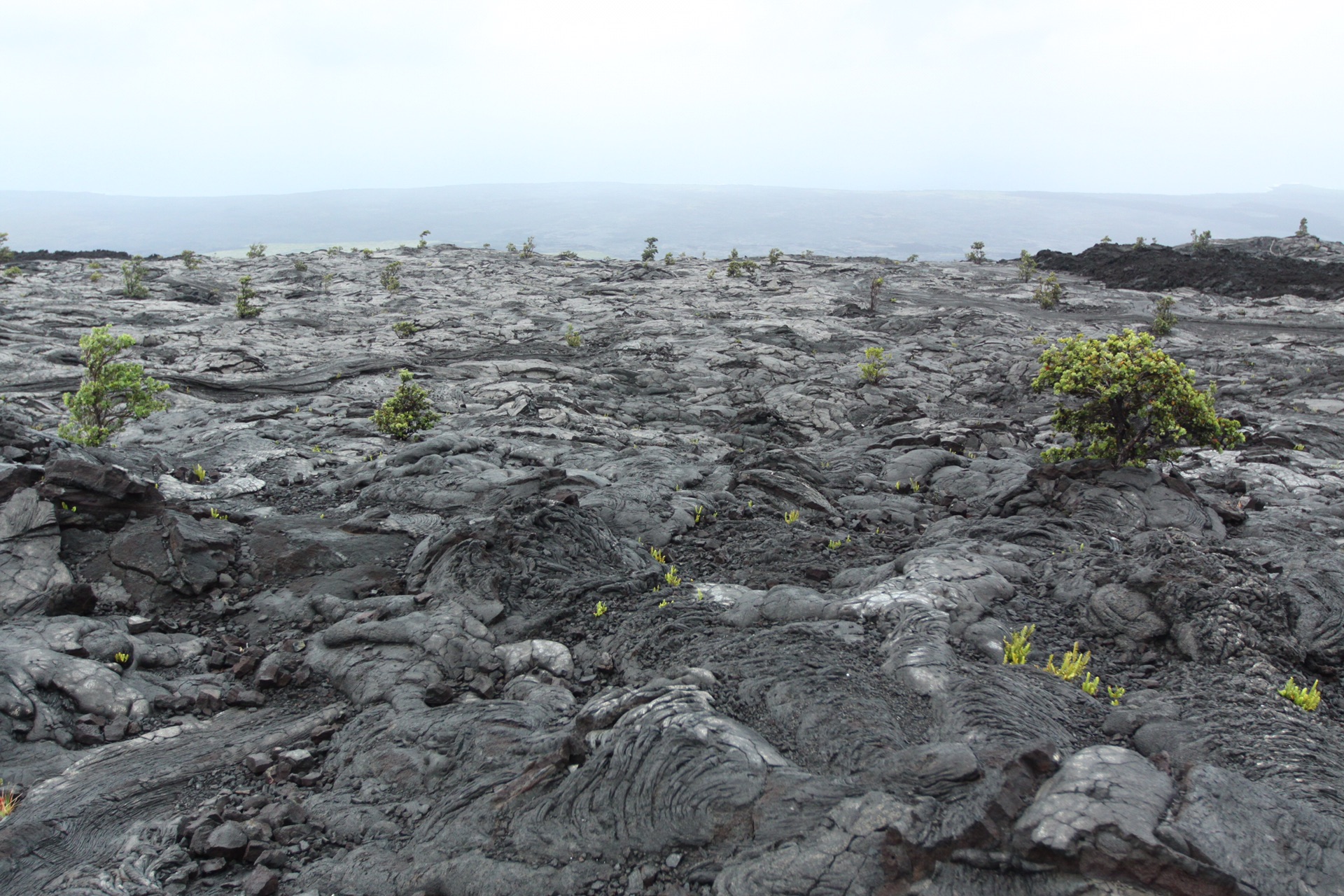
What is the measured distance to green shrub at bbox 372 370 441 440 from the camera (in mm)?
27031

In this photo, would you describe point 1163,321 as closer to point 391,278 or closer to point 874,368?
point 874,368

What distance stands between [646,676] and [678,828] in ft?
13.1

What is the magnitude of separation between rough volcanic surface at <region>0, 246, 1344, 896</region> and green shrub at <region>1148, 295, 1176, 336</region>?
2292 centimetres

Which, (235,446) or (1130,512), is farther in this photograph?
(235,446)

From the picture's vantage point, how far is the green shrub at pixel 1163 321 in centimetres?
4916

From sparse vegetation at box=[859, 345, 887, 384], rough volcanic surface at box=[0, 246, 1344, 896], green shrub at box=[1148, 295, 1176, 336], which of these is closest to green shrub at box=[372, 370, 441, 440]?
rough volcanic surface at box=[0, 246, 1344, 896]

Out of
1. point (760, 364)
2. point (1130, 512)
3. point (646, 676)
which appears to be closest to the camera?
point (646, 676)

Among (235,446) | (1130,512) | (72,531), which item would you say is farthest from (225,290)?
(1130,512)

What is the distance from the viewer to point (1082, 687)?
1030 centimetres

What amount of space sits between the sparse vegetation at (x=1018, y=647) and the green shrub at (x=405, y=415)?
2334 cm

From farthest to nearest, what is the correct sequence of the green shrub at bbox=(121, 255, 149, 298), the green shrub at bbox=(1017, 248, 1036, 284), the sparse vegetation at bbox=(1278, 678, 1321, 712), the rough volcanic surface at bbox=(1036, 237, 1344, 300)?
the green shrub at bbox=(1017, 248, 1036, 284)
the rough volcanic surface at bbox=(1036, 237, 1344, 300)
the green shrub at bbox=(121, 255, 149, 298)
the sparse vegetation at bbox=(1278, 678, 1321, 712)

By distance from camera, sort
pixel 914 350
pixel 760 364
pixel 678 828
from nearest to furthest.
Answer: pixel 678 828 < pixel 760 364 < pixel 914 350

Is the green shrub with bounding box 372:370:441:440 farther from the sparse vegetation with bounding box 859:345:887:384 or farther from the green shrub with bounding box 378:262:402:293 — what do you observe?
the green shrub with bounding box 378:262:402:293

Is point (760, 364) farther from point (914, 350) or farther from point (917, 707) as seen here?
point (917, 707)
